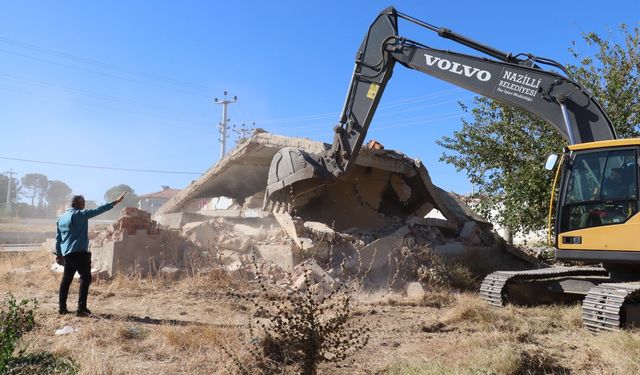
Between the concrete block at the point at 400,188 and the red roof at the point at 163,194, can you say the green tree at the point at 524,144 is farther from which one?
the red roof at the point at 163,194

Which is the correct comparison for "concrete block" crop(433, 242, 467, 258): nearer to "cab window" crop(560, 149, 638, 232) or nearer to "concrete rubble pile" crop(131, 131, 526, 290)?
"concrete rubble pile" crop(131, 131, 526, 290)

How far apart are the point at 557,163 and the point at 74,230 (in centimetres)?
663

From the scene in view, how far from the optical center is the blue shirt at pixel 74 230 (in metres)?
6.82

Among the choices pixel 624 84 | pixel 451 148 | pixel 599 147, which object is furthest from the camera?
pixel 451 148

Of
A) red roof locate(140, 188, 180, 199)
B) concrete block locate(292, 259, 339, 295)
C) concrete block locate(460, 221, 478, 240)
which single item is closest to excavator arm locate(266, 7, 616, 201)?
concrete block locate(292, 259, 339, 295)

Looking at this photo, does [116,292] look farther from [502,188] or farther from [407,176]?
[502,188]

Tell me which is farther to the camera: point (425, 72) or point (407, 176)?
point (407, 176)

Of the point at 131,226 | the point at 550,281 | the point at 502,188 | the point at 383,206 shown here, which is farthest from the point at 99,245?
the point at 502,188

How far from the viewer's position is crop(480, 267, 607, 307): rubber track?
27.6 ft

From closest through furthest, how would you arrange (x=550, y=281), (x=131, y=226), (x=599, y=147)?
(x=599, y=147), (x=550, y=281), (x=131, y=226)

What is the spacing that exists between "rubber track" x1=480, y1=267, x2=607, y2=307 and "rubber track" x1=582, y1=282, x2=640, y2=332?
1.60m

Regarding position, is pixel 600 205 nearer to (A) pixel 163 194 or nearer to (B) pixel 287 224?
(B) pixel 287 224

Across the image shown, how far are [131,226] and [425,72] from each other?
5988mm

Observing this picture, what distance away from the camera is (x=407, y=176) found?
489 inches
